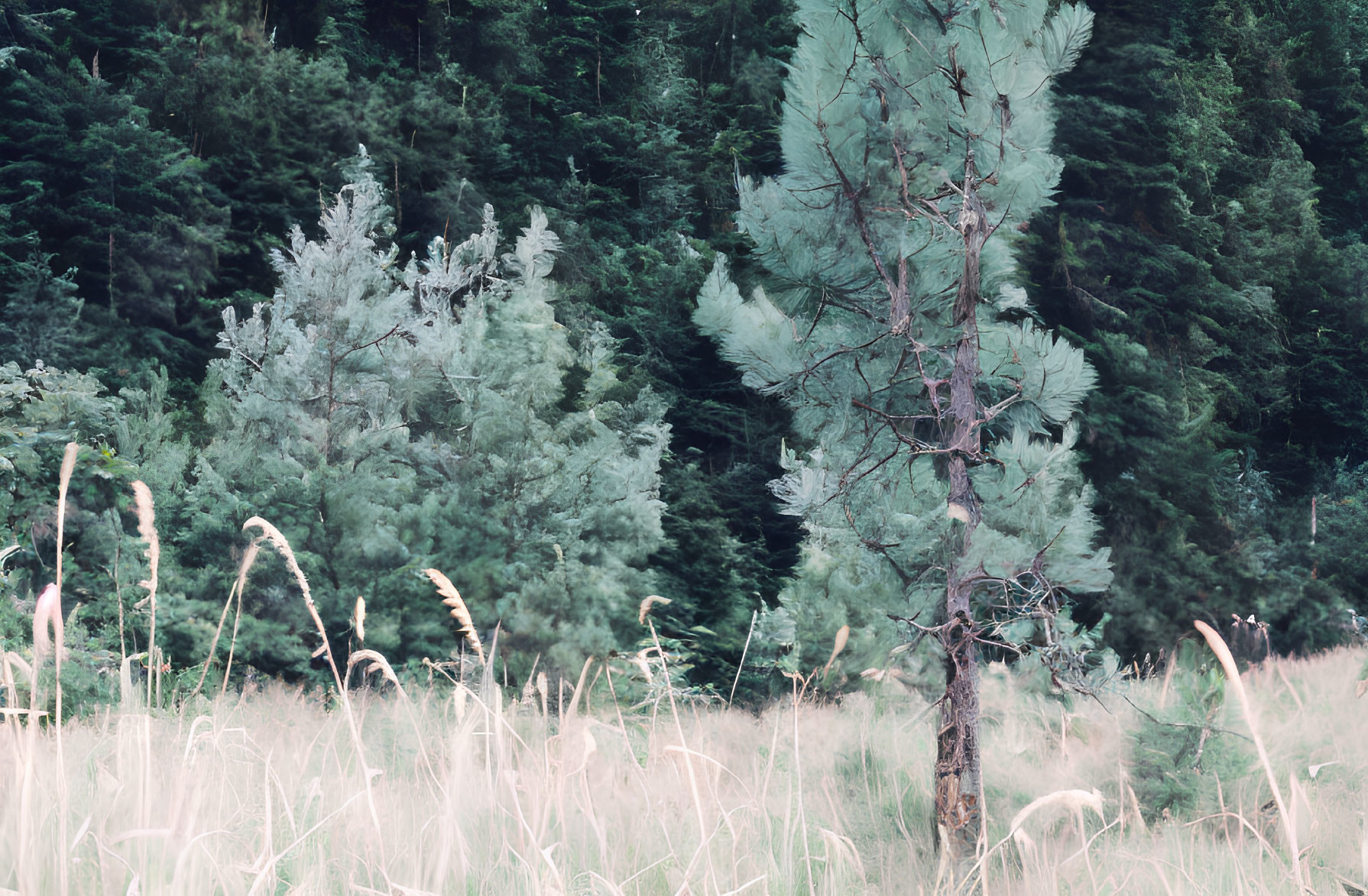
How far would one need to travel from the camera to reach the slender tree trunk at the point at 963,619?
3035 millimetres

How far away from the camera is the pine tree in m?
3.25

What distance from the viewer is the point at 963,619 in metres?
3.09

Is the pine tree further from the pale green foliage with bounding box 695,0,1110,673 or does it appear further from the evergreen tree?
the evergreen tree

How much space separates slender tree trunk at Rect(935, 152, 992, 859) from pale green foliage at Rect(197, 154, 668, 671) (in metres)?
3.73

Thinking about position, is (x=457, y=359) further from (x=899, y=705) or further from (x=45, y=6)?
(x=45, y=6)

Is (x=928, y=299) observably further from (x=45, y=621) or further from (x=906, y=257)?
(x=45, y=621)

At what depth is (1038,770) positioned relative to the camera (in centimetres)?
417

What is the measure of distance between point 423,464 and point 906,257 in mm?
5241

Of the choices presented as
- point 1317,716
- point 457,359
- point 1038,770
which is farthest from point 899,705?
point 457,359

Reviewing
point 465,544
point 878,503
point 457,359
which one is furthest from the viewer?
point 457,359

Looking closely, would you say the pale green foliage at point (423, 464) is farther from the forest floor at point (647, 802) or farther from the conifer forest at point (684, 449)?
the forest floor at point (647, 802)

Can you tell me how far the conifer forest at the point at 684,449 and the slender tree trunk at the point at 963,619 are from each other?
2 centimetres

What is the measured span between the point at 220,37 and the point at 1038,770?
15532 mm

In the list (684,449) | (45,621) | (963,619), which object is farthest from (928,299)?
(684,449)
